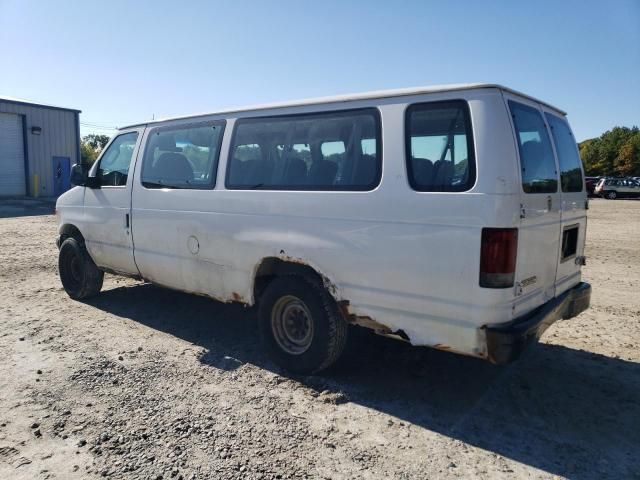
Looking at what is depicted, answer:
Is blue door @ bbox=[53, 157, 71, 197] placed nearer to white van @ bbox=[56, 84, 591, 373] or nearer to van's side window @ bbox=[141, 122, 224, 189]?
van's side window @ bbox=[141, 122, 224, 189]

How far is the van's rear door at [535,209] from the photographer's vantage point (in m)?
3.28

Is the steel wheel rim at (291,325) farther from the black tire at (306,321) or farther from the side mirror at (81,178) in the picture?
the side mirror at (81,178)

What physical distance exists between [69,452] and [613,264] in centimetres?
967

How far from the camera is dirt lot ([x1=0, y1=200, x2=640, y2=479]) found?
2.98m

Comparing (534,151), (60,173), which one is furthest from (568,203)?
(60,173)

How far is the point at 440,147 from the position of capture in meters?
3.39

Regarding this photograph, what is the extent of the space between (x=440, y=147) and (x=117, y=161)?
4121 mm

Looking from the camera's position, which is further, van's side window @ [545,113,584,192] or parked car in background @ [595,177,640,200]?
parked car in background @ [595,177,640,200]

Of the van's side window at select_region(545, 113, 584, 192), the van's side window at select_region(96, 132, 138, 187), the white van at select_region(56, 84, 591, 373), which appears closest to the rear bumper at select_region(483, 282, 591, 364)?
the white van at select_region(56, 84, 591, 373)

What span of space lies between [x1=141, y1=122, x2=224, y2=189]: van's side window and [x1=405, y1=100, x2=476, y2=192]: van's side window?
2052 mm

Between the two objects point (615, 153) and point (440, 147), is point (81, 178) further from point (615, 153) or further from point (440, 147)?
point (615, 153)

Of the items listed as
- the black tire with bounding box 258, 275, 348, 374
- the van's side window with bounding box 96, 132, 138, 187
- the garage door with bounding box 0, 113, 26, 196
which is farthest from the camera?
the garage door with bounding box 0, 113, 26, 196

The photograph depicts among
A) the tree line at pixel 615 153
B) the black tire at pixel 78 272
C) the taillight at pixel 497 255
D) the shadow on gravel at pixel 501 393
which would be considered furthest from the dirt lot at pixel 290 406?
the tree line at pixel 615 153

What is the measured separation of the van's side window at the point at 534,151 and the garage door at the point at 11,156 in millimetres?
27235
